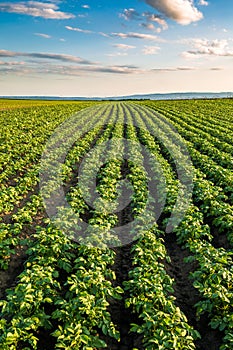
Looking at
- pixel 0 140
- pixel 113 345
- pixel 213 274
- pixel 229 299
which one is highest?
pixel 0 140

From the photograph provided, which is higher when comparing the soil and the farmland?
the farmland

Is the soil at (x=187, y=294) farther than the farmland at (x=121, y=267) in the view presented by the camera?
Yes

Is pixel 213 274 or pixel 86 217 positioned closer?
pixel 213 274

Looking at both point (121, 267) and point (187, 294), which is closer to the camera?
point (187, 294)

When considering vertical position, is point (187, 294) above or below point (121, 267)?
below

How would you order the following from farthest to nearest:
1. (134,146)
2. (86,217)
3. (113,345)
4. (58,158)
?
(134,146), (58,158), (86,217), (113,345)

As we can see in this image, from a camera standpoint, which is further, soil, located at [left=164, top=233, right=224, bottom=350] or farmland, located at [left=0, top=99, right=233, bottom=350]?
soil, located at [left=164, top=233, right=224, bottom=350]

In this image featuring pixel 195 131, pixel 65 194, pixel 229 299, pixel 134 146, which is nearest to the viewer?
pixel 229 299

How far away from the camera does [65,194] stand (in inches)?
456

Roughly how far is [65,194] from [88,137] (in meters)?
10.1

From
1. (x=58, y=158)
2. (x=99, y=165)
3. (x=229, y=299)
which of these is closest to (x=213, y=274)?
(x=229, y=299)

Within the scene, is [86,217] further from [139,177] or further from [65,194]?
[139,177]

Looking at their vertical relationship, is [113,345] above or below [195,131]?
below

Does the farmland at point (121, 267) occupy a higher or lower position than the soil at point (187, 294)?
higher
